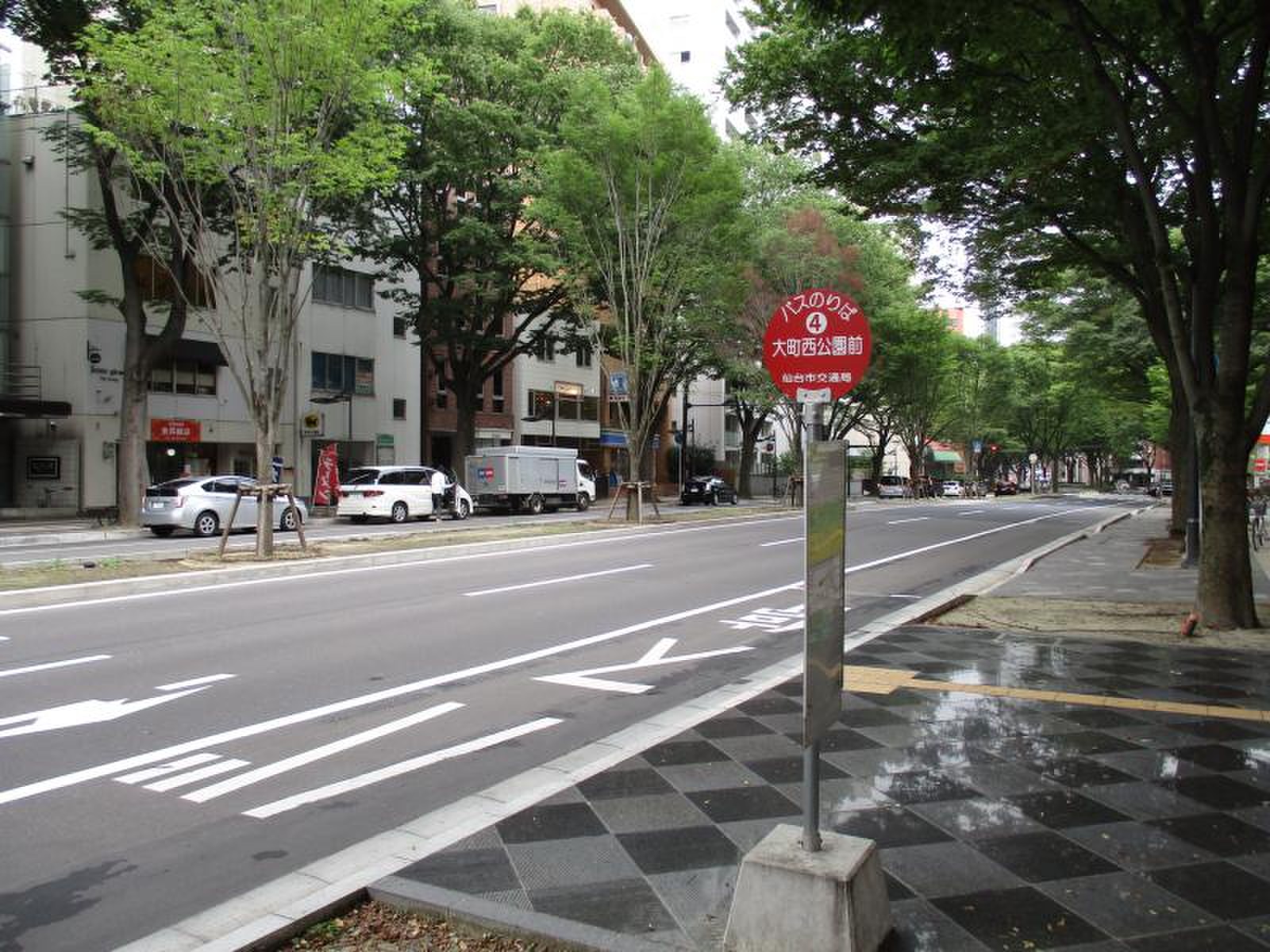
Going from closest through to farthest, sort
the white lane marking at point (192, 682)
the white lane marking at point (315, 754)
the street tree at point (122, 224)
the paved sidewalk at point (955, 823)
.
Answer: the paved sidewalk at point (955, 823) → the white lane marking at point (315, 754) → the white lane marking at point (192, 682) → the street tree at point (122, 224)

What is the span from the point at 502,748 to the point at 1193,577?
1288 centimetres

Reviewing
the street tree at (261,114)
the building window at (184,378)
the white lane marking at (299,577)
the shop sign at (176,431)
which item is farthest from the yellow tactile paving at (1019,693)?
the building window at (184,378)

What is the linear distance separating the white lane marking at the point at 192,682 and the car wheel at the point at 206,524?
16750 mm

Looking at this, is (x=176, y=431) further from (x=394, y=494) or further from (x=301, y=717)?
(x=301, y=717)

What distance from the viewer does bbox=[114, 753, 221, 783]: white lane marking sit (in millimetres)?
4914

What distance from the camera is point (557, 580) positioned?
1372 cm

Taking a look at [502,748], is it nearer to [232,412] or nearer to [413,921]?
[413,921]

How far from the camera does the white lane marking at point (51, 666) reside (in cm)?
728

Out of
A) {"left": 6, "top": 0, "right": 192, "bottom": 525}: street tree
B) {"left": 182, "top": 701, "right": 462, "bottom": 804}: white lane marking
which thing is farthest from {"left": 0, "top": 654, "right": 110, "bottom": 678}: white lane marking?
{"left": 6, "top": 0, "right": 192, "bottom": 525}: street tree

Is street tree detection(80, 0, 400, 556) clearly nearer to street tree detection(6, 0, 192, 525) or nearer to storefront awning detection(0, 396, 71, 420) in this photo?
street tree detection(6, 0, 192, 525)

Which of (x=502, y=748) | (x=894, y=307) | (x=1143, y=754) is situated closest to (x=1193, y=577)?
(x=1143, y=754)

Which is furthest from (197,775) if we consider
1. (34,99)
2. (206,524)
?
(34,99)

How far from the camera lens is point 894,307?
3669cm

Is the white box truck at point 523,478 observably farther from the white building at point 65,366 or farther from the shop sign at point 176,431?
the shop sign at point 176,431
